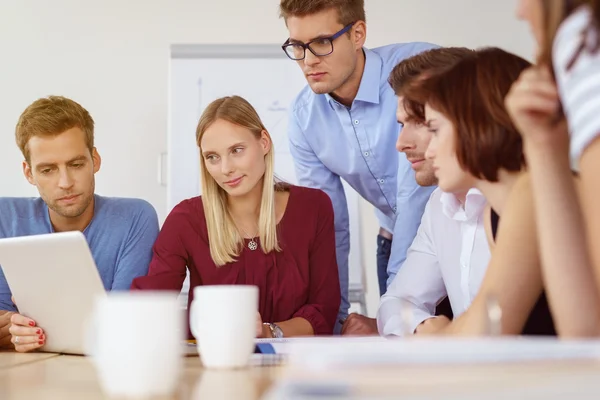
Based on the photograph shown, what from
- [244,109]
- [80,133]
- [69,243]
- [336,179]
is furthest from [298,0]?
[69,243]

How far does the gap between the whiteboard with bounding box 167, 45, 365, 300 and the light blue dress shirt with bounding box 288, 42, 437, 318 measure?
96cm

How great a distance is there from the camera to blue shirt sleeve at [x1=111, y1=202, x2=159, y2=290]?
2.28m

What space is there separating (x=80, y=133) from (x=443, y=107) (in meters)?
1.29

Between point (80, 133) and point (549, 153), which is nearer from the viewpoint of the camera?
point (549, 153)

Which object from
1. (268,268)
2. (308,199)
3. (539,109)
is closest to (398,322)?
(268,268)

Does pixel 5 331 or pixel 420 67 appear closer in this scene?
pixel 5 331

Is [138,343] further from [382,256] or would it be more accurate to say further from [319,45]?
[382,256]

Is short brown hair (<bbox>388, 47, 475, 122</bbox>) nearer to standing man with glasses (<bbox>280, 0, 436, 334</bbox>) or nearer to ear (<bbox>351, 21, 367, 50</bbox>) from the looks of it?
standing man with glasses (<bbox>280, 0, 436, 334</bbox>)

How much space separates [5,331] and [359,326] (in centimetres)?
89

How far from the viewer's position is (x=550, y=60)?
100cm

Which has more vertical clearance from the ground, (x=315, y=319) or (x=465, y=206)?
(x=465, y=206)

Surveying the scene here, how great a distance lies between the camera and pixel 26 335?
1.68 metres

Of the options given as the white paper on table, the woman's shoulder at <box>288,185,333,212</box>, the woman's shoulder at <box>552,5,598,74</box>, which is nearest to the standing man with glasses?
the woman's shoulder at <box>288,185,333,212</box>

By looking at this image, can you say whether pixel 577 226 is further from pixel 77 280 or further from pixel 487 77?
pixel 77 280
